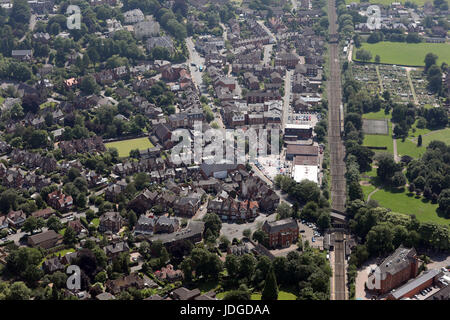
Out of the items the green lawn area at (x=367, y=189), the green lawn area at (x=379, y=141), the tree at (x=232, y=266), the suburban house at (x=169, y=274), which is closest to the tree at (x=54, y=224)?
the suburban house at (x=169, y=274)

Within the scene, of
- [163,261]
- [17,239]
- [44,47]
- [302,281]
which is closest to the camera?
[302,281]

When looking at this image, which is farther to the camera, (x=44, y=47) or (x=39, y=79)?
(x=44, y=47)

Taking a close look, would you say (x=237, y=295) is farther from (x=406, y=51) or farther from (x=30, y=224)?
(x=406, y=51)

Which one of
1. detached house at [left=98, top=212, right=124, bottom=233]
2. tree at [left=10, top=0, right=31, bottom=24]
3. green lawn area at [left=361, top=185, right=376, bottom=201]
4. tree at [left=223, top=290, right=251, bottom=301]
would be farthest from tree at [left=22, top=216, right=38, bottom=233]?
tree at [left=10, top=0, right=31, bottom=24]
